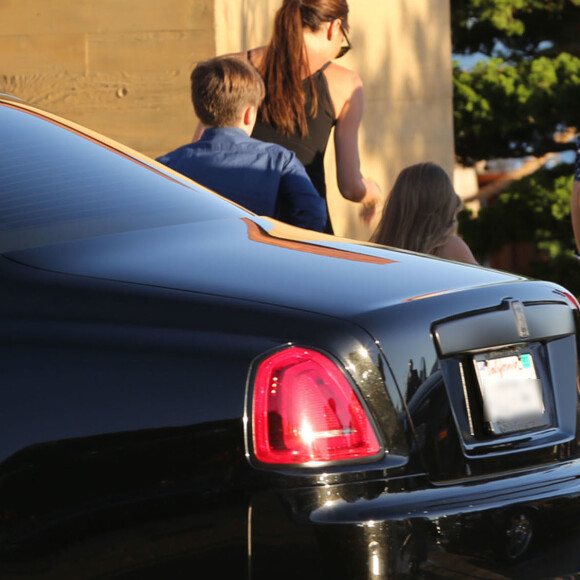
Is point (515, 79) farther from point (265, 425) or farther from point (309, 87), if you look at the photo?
point (265, 425)

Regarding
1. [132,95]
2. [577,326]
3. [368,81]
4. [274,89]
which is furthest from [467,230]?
[577,326]

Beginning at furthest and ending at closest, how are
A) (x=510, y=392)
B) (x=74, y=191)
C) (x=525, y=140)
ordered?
1. (x=525, y=140)
2. (x=74, y=191)
3. (x=510, y=392)

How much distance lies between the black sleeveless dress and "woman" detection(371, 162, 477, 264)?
0.34m

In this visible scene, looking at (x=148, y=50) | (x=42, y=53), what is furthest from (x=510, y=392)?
(x=42, y=53)

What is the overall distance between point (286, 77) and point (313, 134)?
10.3 inches

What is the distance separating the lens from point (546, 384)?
2.83m

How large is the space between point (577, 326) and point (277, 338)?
93cm

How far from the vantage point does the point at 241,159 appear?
4598mm

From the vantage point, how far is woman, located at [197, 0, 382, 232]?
5.11 m

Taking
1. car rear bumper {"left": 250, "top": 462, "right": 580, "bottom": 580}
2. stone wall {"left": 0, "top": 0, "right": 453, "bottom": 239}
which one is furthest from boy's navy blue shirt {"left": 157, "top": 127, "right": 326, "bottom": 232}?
stone wall {"left": 0, "top": 0, "right": 453, "bottom": 239}

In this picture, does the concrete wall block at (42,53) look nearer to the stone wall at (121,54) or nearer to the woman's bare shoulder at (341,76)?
the stone wall at (121,54)

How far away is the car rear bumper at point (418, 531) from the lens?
2.31 meters

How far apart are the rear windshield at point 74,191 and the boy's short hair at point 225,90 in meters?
1.19

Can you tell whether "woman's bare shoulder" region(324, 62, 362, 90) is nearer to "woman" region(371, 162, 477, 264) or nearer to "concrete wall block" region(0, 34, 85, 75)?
"woman" region(371, 162, 477, 264)
